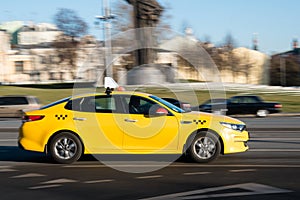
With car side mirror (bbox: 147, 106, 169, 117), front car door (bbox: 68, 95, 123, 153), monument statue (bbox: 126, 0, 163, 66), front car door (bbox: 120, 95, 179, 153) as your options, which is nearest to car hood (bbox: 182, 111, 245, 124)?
front car door (bbox: 120, 95, 179, 153)

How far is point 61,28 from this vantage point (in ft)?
284

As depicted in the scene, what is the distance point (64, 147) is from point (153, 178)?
258cm

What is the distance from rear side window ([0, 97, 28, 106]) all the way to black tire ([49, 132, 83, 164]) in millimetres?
23173

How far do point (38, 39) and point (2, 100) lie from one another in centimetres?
7444

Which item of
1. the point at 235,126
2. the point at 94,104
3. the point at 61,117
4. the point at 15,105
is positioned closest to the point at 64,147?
the point at 61,117

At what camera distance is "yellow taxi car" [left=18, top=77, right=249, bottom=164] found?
36.4 feet

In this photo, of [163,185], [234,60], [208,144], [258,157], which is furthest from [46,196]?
[234,60]

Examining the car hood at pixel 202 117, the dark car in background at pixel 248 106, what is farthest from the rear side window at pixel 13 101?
the car hood at pixel 202 117

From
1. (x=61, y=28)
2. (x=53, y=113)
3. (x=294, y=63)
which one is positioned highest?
(x=61, y=28)

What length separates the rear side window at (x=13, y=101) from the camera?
3366 cm

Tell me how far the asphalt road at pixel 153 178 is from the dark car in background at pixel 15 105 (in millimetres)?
20922

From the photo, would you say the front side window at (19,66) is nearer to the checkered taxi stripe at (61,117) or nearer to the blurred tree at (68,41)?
the blurred tree at (68,41)

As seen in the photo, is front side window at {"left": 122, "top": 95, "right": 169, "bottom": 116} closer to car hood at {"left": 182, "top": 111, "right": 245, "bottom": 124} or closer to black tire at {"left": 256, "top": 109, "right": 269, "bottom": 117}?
car hood at {"left": 182, "top": 111, "right": 245, "bottom": 124}

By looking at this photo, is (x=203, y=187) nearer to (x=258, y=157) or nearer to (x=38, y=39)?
(x=258, y=157)
